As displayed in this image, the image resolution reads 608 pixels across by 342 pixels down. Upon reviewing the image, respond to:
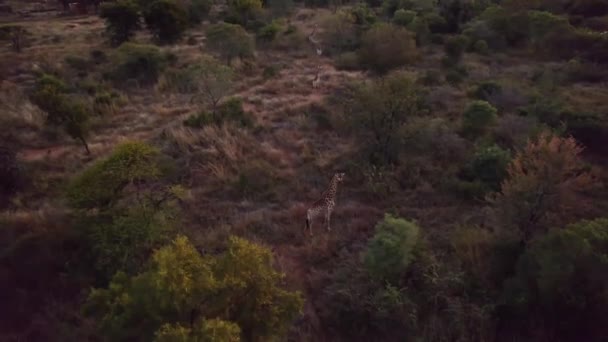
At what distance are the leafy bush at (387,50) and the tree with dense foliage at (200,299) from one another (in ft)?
51.7

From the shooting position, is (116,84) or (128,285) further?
(116,84)

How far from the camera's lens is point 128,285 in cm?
717

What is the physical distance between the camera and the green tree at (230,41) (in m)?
23.4

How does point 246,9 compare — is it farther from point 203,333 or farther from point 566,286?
point 203,333

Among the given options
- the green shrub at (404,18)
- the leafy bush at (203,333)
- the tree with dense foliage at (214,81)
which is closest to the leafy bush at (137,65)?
the tree with dense foliage at (214,81)

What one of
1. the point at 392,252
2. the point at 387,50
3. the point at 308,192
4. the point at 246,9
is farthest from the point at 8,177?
the point at 246,9

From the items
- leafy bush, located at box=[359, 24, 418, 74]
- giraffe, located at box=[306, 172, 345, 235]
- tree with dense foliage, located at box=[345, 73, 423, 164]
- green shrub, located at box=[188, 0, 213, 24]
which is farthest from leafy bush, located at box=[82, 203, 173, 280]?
green shrub, located at box=[188, 0, 213, 24]

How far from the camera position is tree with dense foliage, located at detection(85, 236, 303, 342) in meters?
6.21

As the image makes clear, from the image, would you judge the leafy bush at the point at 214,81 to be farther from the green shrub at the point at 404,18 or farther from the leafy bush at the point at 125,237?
the green shrub at the point at 404,18

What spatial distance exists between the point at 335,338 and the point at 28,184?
32.0 feet

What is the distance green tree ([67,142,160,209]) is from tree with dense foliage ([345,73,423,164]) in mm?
6598

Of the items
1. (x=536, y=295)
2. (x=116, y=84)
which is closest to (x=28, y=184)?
(x=116, y=84)

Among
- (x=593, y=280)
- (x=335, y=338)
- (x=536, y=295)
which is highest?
(x=593, y=280)

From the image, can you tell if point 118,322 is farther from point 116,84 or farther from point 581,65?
point 581,65
